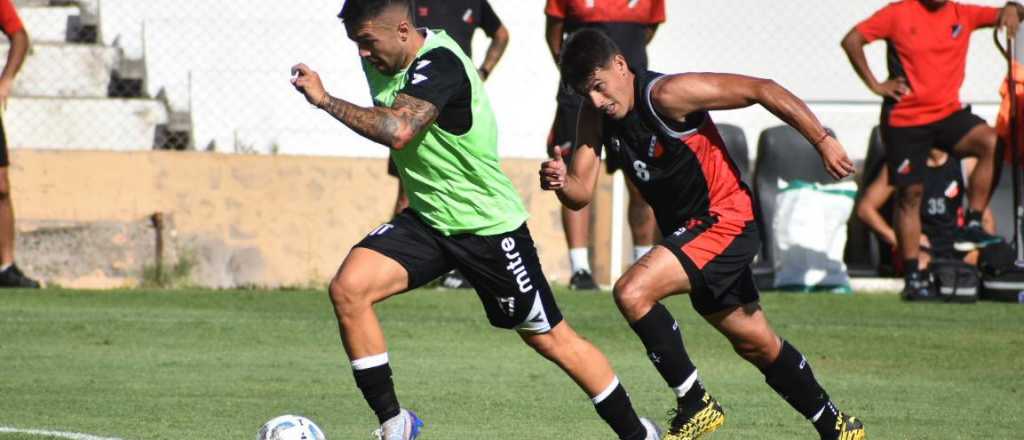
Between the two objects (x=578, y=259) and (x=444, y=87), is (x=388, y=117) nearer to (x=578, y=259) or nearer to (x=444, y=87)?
(x=444, y=87)

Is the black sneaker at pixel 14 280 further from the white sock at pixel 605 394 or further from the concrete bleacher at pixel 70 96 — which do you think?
the white sock at pixel 605 394

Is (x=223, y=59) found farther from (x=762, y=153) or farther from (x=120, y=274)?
(x=762, y=153)

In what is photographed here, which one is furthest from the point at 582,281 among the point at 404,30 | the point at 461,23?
the point at 404,30

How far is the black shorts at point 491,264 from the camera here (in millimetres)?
7051

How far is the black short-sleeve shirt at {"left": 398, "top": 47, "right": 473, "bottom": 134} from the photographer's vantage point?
22.2ft

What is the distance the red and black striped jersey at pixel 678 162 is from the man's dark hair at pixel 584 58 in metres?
0.21

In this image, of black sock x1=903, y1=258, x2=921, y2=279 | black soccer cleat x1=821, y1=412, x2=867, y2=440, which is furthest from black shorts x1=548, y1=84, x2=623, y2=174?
black soccer cleat x1=821, y1=412, x2=867, y2=440

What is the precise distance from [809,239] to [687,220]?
278 inches

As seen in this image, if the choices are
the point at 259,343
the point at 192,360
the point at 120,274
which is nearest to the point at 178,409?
the point at 192,360

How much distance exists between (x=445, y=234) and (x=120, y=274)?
7.44 m

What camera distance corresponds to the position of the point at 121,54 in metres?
16.5

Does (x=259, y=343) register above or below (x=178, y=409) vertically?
below

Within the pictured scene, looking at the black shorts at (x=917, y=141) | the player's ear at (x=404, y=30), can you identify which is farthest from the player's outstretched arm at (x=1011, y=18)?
the player's ear at (x=404, y=30)

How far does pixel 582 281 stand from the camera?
13508 millimetres
